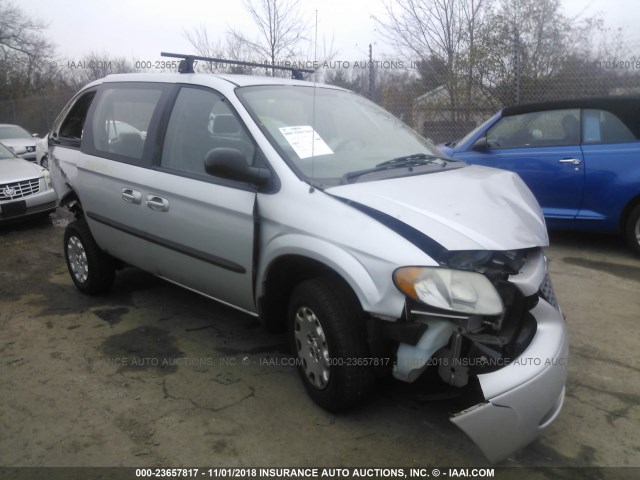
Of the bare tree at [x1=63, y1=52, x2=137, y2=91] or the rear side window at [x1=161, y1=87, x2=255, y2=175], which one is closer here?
the rear side window at [x1=161, y1=87, x2=255, y2=175]

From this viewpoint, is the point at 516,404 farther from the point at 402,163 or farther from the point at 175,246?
the point at 175,246

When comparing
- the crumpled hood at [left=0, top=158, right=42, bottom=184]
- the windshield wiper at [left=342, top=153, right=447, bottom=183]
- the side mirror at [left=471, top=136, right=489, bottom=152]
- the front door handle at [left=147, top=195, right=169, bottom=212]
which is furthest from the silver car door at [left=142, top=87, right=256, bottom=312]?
the crumpled hood at [left=0, top=158, right=42, bottom=184]

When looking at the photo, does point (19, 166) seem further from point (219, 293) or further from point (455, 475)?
point (455, 475)

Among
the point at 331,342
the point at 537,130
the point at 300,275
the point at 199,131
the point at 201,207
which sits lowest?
the point at 331,342

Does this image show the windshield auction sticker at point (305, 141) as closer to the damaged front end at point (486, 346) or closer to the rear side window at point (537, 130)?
the damaged front end at point (486, 346)

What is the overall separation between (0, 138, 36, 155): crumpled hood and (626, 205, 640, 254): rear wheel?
1281 centimetres

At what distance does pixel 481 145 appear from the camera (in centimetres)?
627

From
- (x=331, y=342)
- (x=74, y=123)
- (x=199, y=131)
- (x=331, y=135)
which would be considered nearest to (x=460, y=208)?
(x=331, y=342)

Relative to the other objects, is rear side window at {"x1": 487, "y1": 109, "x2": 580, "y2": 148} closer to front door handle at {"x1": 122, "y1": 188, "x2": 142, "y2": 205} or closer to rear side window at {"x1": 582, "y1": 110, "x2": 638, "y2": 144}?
rear side window at {"x1": 582, "y1": 110, "x2": 638, "y2": 144}

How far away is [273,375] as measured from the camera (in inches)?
134

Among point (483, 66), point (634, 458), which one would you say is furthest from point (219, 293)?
point (483, 66)

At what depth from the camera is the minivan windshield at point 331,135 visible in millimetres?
3100

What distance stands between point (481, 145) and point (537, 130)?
0.63 metres

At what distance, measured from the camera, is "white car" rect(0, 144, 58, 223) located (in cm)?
725
